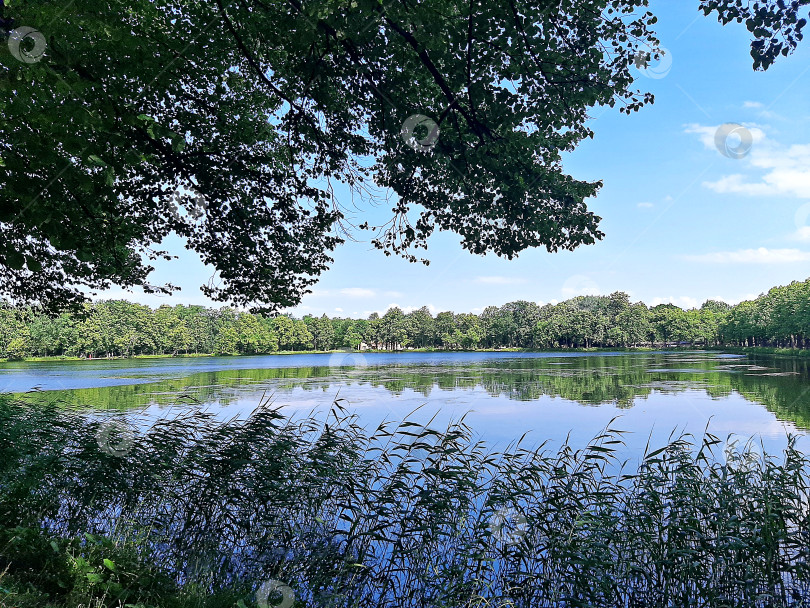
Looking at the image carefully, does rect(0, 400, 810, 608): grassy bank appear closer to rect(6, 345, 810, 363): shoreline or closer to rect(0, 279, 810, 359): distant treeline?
rect(6, 345, 810, 363): shoreline

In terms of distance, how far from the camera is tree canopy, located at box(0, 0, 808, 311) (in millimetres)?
4297

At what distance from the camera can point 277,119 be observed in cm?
1138

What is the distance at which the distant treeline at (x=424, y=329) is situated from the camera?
82.4m

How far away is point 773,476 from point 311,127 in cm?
1078

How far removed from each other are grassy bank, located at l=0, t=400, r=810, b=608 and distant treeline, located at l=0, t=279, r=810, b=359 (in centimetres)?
7808

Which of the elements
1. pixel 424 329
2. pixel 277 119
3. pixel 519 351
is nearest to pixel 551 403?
pixel 277 119

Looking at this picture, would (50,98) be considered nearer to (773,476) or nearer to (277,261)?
(277,261)

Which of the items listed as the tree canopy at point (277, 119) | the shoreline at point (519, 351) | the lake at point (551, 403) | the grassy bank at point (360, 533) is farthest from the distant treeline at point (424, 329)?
the grassy bank at point (360, 533)

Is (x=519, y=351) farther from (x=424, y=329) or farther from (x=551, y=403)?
(x=551, y=403)

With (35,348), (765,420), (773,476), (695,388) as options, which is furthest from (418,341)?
(773,476)

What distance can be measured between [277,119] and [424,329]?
12470cm

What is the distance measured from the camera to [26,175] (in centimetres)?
375

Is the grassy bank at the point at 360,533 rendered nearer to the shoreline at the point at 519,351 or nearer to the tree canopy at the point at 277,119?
the tree canopy at the point at 277,119

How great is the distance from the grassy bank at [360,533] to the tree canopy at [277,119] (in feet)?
11.1
